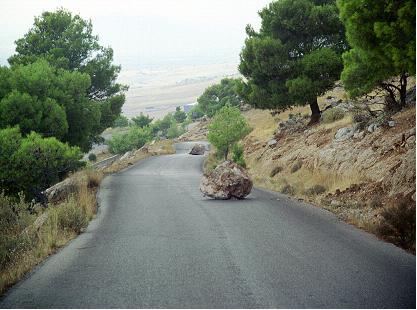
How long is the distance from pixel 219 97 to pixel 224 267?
323 feet

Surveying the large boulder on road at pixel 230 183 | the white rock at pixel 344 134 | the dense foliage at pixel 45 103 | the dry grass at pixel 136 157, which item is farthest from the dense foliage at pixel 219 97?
the large boulder on road at pixel 230 183

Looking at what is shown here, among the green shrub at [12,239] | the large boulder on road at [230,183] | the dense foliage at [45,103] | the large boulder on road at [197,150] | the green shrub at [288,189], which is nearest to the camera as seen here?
the green shrub at [12,239]

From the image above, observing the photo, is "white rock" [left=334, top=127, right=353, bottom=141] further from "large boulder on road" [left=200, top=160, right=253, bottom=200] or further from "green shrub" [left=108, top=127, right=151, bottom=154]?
"green shrub" [left=108, top=127, right=151, bottom=154]

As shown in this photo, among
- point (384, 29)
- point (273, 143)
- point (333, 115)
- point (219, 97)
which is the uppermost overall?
point (219, 97)

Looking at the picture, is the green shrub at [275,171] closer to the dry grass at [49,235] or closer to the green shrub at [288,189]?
the green shrub at [288,189]

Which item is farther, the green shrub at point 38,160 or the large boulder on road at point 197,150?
the large boulder on road at point 197,150

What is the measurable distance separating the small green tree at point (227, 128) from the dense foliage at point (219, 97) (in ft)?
198

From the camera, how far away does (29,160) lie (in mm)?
17141

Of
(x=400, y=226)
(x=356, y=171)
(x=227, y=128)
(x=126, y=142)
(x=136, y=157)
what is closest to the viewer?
(x=400, y=226)

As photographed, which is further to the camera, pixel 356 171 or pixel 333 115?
pixel 333 115

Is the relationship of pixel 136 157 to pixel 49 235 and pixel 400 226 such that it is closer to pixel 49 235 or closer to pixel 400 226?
pixel 49 235

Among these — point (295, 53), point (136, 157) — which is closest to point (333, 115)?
→ point (295, 53)

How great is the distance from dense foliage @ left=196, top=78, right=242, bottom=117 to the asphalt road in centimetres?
8502

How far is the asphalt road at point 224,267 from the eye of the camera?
6.27m
